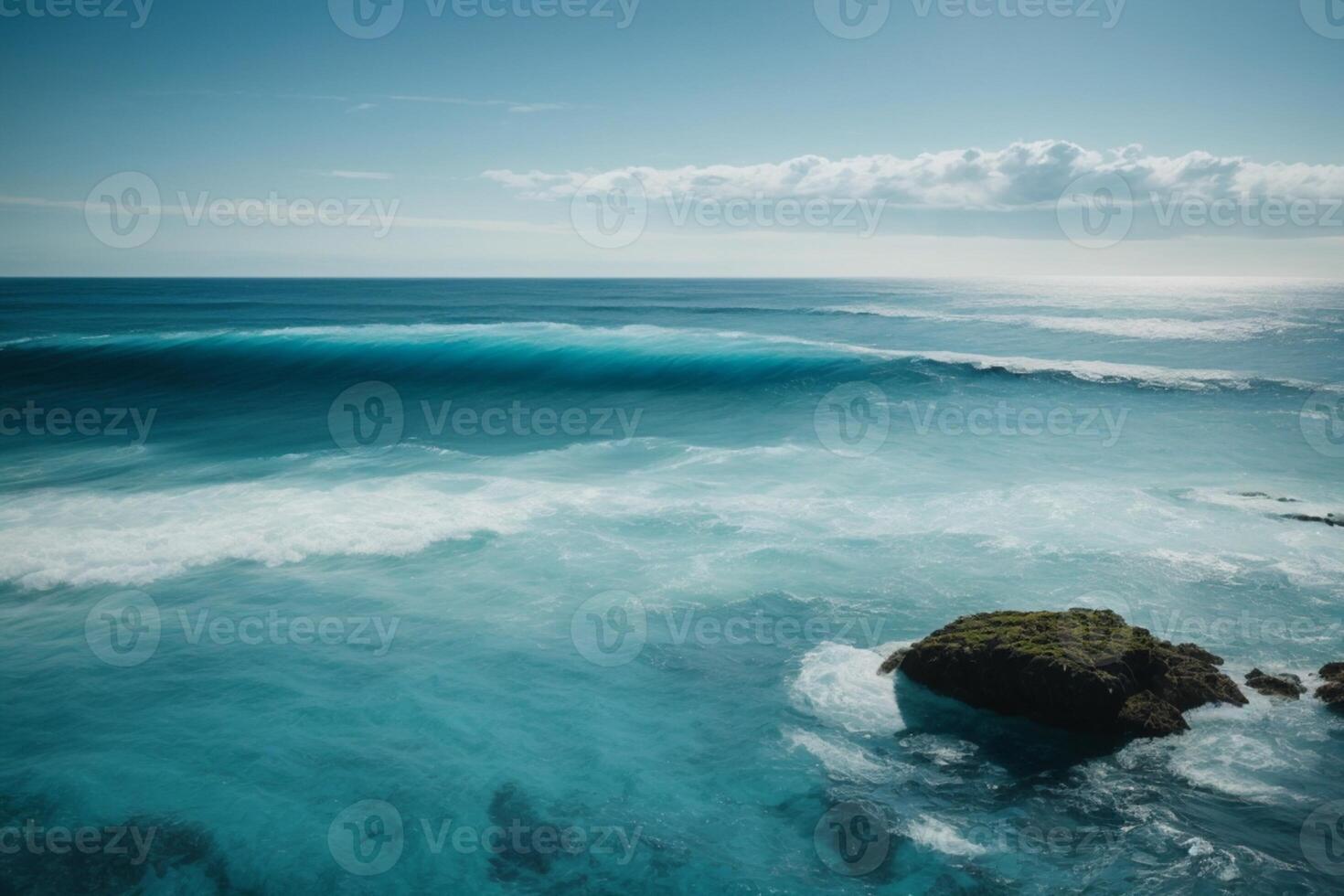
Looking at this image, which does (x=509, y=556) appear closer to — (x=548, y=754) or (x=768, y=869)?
(x=548, y=754)

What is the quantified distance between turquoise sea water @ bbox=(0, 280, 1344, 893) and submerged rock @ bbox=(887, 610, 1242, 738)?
27cm

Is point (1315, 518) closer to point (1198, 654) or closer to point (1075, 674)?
point (1198, 654)

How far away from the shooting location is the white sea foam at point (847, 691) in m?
7.25

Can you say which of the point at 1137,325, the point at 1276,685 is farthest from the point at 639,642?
the point at 1137,325

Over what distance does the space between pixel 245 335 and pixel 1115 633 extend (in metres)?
39.4

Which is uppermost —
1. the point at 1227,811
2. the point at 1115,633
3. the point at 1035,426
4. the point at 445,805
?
the point at 1035,426

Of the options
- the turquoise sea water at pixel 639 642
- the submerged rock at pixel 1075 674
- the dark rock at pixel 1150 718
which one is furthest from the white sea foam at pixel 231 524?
the dark rock at pixel 1150 718

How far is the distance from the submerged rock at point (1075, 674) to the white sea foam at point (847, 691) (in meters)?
0.45

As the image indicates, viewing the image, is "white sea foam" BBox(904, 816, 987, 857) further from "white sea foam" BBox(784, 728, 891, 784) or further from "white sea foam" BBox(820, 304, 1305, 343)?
"white sea foam" BBox(820, 304, 1305, 343)

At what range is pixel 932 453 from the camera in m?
17.7

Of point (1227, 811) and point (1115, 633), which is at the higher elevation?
point (1115, 633)

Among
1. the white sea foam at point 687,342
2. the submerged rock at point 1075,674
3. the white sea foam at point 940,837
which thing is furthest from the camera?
the white sea foam at point 687,342

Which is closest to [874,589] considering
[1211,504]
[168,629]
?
[1211,504]

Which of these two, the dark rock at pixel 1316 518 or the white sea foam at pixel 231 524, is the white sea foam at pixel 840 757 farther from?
the dark rock at pixel 1316 518
